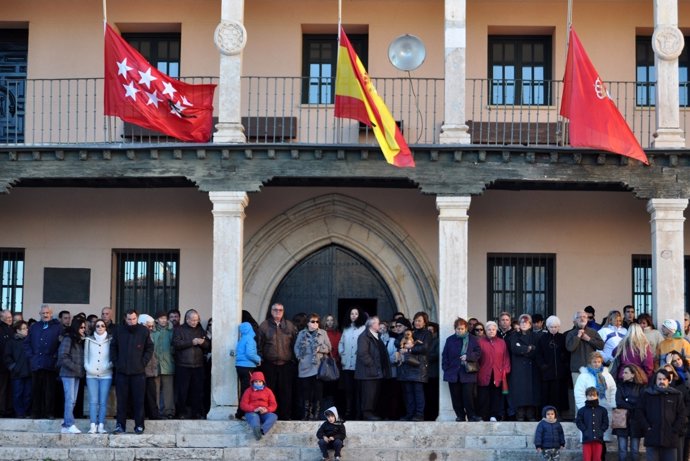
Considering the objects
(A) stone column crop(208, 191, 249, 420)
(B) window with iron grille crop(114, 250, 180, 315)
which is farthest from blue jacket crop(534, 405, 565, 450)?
(B) window with iron grille crop(114, 250, 180, 315)

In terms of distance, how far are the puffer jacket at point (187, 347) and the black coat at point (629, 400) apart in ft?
19.5

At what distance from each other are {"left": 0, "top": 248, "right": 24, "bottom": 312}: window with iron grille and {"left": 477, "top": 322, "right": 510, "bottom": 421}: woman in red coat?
27.8 ft

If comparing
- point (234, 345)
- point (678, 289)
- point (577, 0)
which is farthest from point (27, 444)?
point (577, 0)

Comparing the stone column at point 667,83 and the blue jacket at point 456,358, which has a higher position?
the stone column at point 667,83

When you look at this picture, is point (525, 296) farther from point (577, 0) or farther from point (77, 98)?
point (77, 98)

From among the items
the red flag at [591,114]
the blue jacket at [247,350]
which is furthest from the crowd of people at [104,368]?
the red flag at [591,114]

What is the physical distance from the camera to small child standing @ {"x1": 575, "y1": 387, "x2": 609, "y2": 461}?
17.4 meters

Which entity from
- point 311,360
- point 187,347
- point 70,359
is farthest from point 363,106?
point 70,359

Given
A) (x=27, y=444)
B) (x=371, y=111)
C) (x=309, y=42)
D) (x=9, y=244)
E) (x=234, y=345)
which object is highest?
(x=309, y=42)

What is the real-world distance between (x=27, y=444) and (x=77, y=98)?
6841 millimetres

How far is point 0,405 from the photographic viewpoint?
66.3ft

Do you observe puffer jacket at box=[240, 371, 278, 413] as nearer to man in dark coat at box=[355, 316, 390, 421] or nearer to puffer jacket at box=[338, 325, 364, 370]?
man in dark coat at box=[355, 316, 390, 421]

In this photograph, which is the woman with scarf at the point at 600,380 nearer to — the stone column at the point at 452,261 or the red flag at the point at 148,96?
the stone column at the point at 452,261

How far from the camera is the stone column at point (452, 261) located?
20.6 meters
